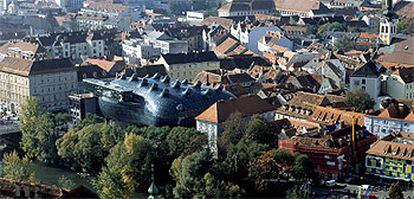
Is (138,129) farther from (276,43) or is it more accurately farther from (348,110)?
(276,43)

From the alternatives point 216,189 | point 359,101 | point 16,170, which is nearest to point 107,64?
point 359,101

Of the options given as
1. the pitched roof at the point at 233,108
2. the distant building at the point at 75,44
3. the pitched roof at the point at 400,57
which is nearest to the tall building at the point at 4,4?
the distant building at the point at 75,44

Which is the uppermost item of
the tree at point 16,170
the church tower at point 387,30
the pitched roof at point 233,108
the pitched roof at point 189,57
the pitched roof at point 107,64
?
the church tower at point 387,30

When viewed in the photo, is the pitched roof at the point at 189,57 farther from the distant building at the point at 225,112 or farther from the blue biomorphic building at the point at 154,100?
the distant building at the point at 225,112

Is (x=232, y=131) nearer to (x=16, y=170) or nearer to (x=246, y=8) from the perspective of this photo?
(x=16, y=170)

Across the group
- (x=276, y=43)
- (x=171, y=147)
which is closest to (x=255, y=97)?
(x=171, y=147)

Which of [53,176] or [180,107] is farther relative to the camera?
[180,107]

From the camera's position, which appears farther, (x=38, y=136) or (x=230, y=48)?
(x=230, y=48)
